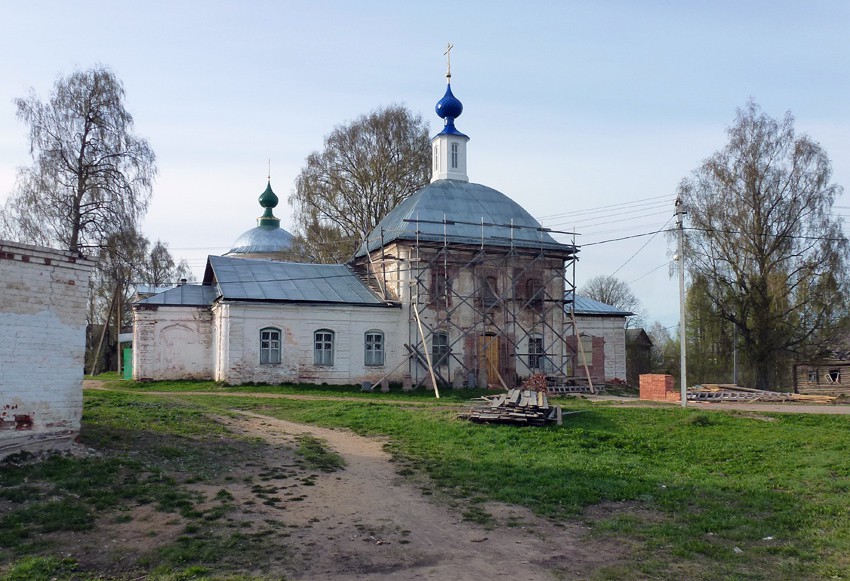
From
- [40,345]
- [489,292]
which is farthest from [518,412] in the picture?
[489,292]

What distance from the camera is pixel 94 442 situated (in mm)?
10797

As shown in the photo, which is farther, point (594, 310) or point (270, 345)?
point (594, 310)

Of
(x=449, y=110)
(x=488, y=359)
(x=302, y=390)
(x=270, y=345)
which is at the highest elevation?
(x=449, y=110)

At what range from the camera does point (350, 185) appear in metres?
35.6

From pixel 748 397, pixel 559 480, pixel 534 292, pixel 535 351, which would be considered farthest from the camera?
pixel 535 351

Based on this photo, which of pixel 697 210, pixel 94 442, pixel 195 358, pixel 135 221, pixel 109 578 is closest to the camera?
pixel 109 578

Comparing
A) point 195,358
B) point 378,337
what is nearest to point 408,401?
point 378,337

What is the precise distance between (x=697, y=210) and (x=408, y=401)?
16.4 m

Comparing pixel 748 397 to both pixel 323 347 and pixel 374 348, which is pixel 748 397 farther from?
pixel 323 347

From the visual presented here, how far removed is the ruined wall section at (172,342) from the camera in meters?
24.8

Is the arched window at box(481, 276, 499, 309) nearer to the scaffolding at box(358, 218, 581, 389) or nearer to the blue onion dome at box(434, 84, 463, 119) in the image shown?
the scaffolding at box(358, 218, 581, 389)

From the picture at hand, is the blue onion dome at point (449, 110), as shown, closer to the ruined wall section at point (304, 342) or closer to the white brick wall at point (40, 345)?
the ruined wall section at point (304, 342)

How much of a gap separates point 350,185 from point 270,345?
13.0 meters

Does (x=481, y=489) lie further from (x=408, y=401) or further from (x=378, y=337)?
(x=378, y=337)
